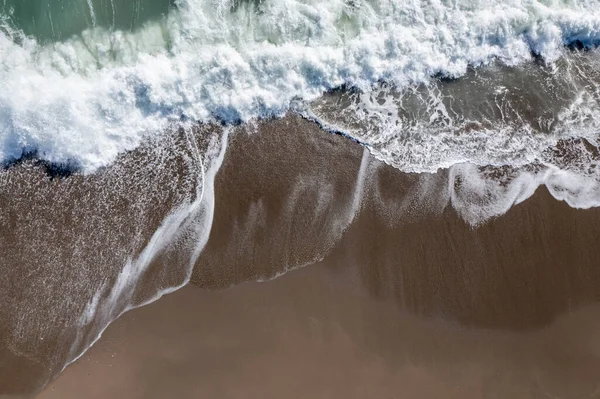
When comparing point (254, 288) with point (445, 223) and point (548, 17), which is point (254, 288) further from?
point (548, 17)

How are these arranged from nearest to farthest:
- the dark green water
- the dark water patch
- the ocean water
→ the ocean water → the dark water patch → the dark green water

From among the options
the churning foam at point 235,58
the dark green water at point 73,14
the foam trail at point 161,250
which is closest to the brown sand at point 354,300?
the foam trail at point 161,250

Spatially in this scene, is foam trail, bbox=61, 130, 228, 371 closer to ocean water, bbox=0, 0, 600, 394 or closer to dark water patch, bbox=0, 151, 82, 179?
ocean water, bbox=0, 0, 600, 394

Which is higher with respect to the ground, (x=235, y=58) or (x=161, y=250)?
(x=235, y=58)

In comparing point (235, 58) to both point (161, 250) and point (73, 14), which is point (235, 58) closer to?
point (73, 14)

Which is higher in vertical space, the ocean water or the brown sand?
the ocean water

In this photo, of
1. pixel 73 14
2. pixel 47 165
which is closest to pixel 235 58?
pixel 73 14

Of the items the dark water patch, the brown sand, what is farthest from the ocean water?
the brown sand

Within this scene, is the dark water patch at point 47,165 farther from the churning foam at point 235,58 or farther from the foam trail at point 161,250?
the foam trail at point 161,250
